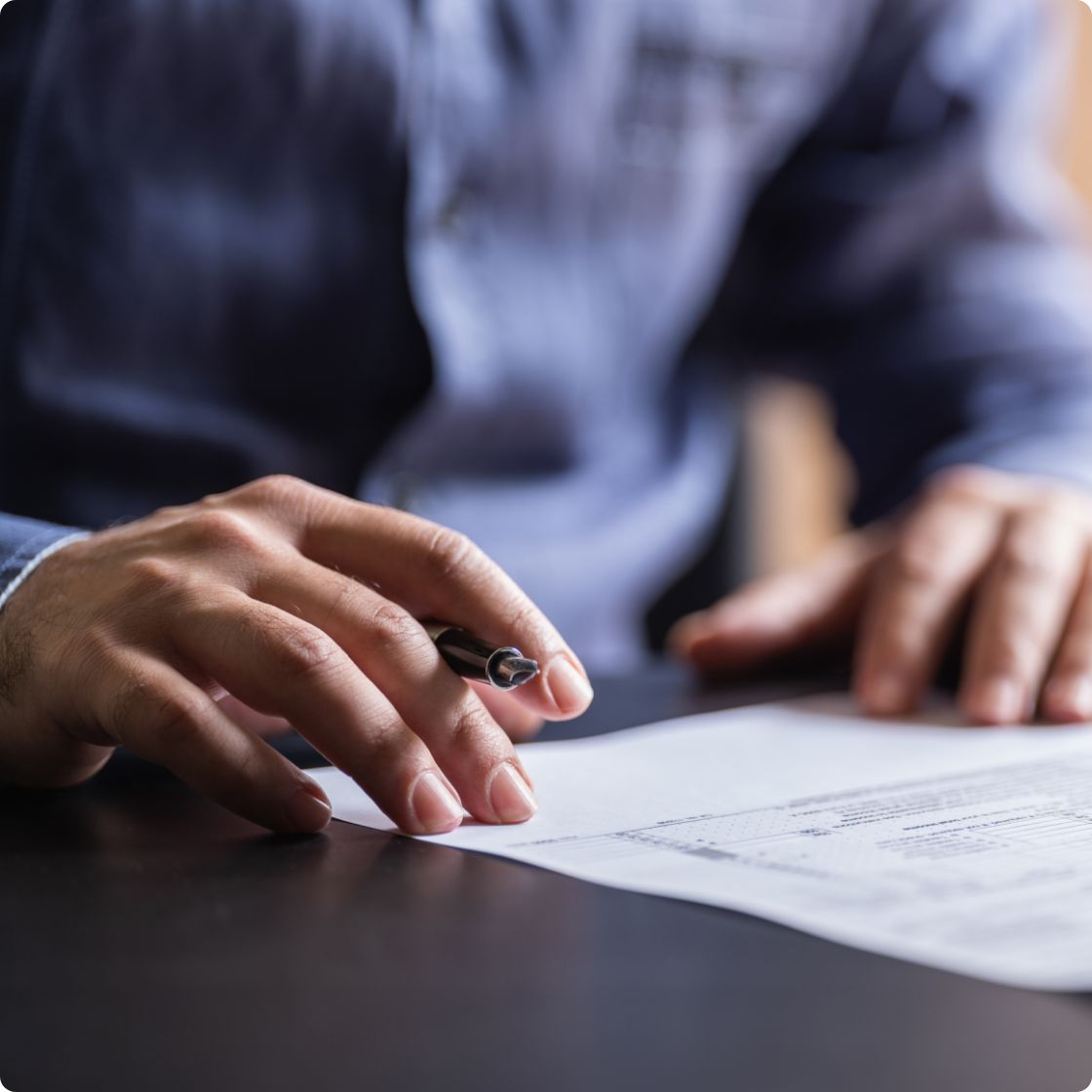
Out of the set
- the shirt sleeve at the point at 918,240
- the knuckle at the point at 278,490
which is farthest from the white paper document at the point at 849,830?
the shirt sleeve at the point at 918,240

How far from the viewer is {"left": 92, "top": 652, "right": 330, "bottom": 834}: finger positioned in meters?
0.43

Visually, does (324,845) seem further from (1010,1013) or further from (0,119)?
(0,119)

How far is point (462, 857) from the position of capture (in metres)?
0.41

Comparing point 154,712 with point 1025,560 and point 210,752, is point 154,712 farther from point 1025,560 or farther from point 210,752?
point 1025,560

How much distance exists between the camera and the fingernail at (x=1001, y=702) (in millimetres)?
657

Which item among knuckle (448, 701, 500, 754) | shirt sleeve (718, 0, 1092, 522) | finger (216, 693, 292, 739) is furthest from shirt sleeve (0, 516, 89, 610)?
shirt sleeve (718, 0, 1092, 522)

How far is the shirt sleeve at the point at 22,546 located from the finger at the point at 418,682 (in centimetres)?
12

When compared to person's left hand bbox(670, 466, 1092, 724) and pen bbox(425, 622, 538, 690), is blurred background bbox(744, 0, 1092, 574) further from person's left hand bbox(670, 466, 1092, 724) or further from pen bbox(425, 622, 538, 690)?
pen bbox(425, 622, 538, 690)

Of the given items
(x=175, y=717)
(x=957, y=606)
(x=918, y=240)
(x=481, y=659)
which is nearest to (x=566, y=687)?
(x=481, y=659)

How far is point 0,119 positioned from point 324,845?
620mm

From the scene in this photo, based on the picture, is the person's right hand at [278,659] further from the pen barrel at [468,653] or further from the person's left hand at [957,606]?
the person's left hand at [957,606]

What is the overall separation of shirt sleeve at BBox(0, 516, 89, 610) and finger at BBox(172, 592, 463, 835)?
112mm

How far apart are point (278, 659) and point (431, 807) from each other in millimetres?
78

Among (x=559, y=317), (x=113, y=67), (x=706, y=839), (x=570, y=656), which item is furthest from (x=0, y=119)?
(x=706, y=839)
